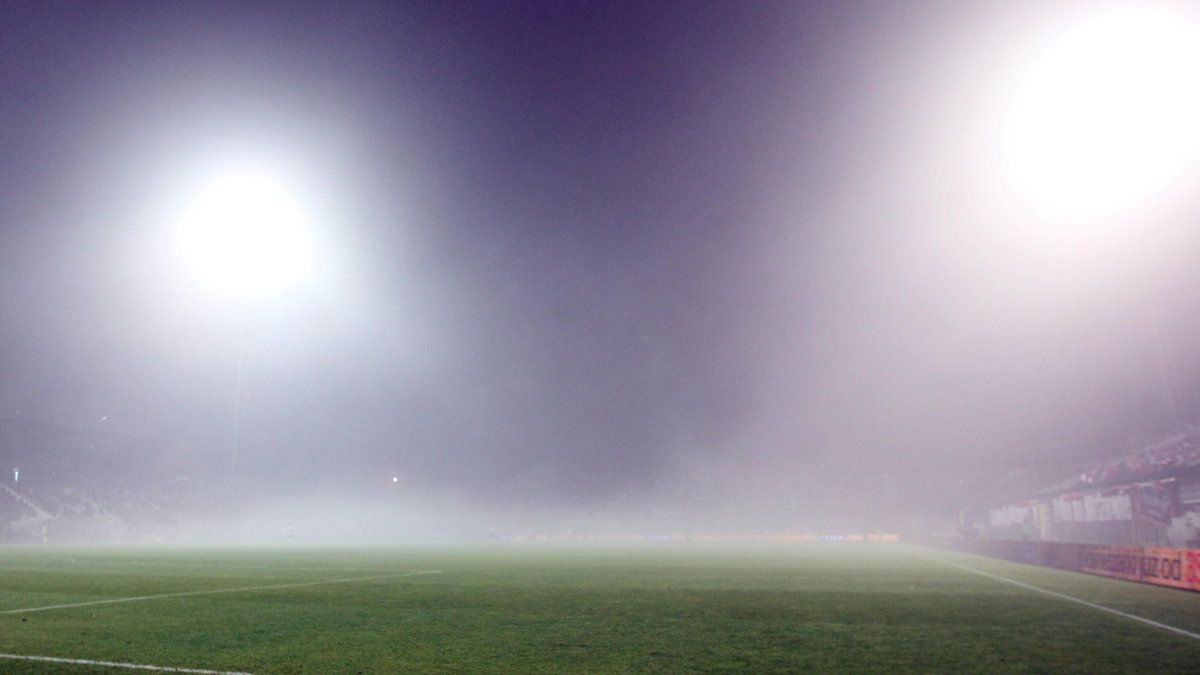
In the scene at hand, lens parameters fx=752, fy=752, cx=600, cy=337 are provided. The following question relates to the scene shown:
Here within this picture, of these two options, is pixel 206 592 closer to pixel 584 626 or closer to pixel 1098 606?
pixel 584 626

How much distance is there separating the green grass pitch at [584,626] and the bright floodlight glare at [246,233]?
93.3 feet

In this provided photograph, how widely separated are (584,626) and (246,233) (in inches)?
1642

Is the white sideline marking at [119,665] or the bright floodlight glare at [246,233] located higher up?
the bright floodlight glare at [246,233]

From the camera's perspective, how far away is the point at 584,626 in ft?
31.8

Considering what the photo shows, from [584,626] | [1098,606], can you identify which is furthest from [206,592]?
[1098,606]

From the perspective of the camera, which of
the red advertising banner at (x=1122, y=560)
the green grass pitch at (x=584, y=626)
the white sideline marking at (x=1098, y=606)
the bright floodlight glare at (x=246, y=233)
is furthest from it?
the bright floodlight glare at (x=246, y=233)

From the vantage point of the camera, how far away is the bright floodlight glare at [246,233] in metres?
41.6

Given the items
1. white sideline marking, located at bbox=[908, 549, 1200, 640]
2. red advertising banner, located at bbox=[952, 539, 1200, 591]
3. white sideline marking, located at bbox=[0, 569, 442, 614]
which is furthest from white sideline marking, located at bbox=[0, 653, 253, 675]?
red advertising banner, located at bbox=[952, 539, 1200, 591]

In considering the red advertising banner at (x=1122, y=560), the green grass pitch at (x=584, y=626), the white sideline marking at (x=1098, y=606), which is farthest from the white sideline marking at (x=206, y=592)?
the red advertising banner at (x=1122, y=560)

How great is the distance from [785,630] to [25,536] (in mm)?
60081

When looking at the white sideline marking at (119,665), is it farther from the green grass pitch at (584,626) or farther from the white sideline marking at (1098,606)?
the white sideline marking at (1098,606)

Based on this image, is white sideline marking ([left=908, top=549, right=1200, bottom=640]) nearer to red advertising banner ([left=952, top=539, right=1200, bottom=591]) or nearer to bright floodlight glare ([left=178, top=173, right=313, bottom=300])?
red advertising banner ([left=952, top=539, right=1200, bottom=591])

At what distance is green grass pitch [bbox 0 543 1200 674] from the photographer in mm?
7168

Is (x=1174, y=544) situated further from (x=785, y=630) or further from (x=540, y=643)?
(x=540, y=643)
